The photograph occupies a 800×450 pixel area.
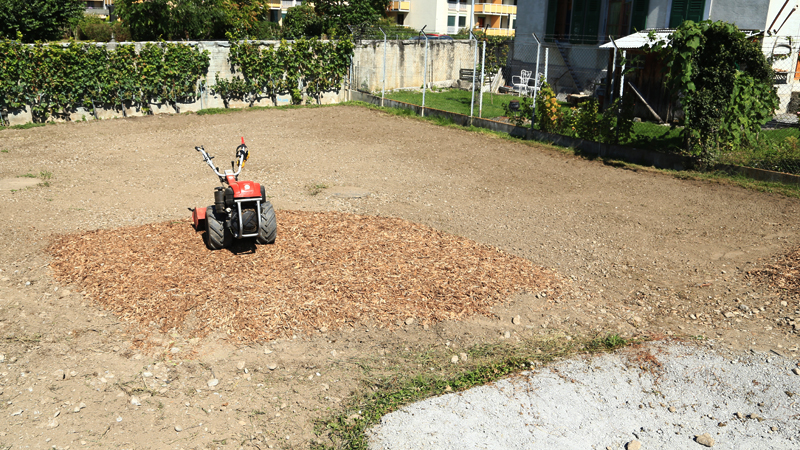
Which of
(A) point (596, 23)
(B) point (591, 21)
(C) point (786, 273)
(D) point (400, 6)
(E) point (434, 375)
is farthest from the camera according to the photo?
(D) point (400, 6)

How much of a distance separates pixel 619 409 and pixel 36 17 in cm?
3319

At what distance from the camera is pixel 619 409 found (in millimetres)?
4727

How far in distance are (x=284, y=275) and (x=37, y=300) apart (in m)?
2.38

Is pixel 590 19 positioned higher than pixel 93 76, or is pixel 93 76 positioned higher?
pixel 590 19

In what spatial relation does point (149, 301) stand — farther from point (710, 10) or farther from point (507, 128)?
point (710, 10)

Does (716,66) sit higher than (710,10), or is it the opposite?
(710,10)

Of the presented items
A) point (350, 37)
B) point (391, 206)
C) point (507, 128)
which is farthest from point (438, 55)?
point (391, 206)

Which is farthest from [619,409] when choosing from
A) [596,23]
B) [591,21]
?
[591,21]

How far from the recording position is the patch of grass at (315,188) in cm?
1045

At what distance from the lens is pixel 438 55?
79.7 ft

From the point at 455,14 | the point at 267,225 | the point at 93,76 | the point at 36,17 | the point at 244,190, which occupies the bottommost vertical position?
the point at 267,225

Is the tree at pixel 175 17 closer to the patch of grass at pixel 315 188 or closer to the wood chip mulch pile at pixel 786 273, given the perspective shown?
the patch of grass at pixel 315 188

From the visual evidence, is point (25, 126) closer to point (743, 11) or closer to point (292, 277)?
point (292, 277)

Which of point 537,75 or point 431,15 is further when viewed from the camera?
point 431,15
